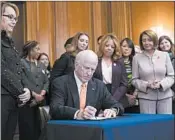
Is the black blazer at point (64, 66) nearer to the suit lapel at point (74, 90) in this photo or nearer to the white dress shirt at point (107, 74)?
the white dress shirt at point (107, 74)

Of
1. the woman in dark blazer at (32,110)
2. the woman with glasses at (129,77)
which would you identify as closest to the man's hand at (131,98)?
the woman with glasses at (129,77)

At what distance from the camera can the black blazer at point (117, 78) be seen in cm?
370

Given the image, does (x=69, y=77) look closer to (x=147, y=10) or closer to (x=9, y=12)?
(x=9, y=12)

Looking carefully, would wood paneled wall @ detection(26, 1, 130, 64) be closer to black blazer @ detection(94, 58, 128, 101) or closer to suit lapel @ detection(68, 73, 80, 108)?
black blazer @ detection(94, 58, 128, 101)

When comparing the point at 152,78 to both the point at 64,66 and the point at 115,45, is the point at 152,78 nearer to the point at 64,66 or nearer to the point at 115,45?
the point at 115,45

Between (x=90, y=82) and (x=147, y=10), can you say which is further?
(x=147, y=10)

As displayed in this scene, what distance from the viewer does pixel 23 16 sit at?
6176mm

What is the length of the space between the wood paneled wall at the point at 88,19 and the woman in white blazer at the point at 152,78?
279cm

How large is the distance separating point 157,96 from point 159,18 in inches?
162

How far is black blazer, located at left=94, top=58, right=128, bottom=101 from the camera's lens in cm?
370

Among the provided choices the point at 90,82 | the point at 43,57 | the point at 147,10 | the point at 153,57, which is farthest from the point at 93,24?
the point at 90,82

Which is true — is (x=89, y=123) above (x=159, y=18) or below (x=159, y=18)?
below

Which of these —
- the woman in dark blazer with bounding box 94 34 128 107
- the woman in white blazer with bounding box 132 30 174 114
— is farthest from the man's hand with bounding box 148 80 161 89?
the woman in dark blazer with bounding box 94 34 128 107

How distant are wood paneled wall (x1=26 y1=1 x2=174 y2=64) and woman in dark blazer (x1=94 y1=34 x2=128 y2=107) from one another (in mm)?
2652
